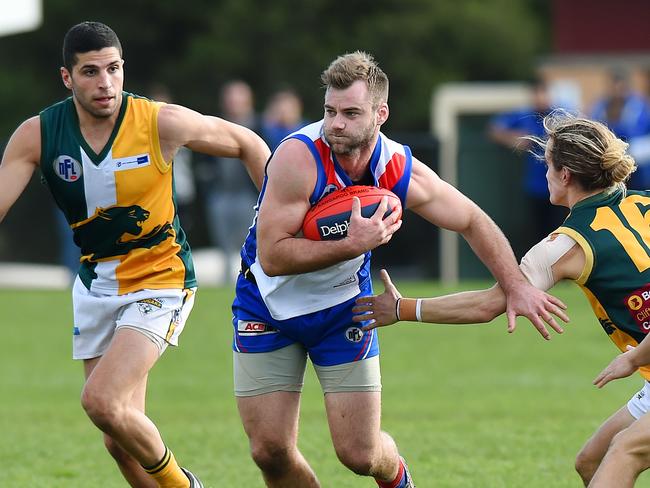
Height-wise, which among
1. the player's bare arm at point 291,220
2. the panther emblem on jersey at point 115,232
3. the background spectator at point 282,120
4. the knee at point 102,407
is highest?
the player's bare arm at point 291,220

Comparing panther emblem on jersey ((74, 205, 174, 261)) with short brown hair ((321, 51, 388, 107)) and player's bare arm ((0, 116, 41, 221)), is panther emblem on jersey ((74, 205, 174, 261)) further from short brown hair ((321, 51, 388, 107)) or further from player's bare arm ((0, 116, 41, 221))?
short brown hair ((321, 51, 388, 107))

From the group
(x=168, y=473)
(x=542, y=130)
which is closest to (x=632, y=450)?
(x=168, y=473)

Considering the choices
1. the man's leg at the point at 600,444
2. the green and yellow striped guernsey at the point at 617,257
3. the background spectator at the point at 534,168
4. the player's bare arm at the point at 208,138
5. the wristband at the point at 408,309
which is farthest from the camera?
the background spectator at the point at 534,168

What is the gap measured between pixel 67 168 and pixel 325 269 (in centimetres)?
134

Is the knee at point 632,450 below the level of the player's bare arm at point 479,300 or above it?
below

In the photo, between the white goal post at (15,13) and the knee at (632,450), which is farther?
the white goal post at (15,13)

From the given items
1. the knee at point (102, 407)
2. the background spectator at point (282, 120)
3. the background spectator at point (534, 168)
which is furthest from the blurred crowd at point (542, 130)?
the knee at point (102, 407)

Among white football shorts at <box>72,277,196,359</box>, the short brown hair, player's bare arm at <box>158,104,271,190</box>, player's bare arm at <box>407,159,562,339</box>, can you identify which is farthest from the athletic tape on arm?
white football shorts at <box>72,277,196,359</box>

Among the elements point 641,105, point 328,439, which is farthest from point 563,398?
point 641,105

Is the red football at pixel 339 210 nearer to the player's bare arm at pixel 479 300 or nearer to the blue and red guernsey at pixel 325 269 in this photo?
the blue and red guernsey at pixel 325 269

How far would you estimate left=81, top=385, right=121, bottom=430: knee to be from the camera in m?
5.91

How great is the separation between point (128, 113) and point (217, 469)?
2.35 meters

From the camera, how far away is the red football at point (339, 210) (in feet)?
18.8

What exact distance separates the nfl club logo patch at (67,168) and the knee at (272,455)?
1522 millimetres
